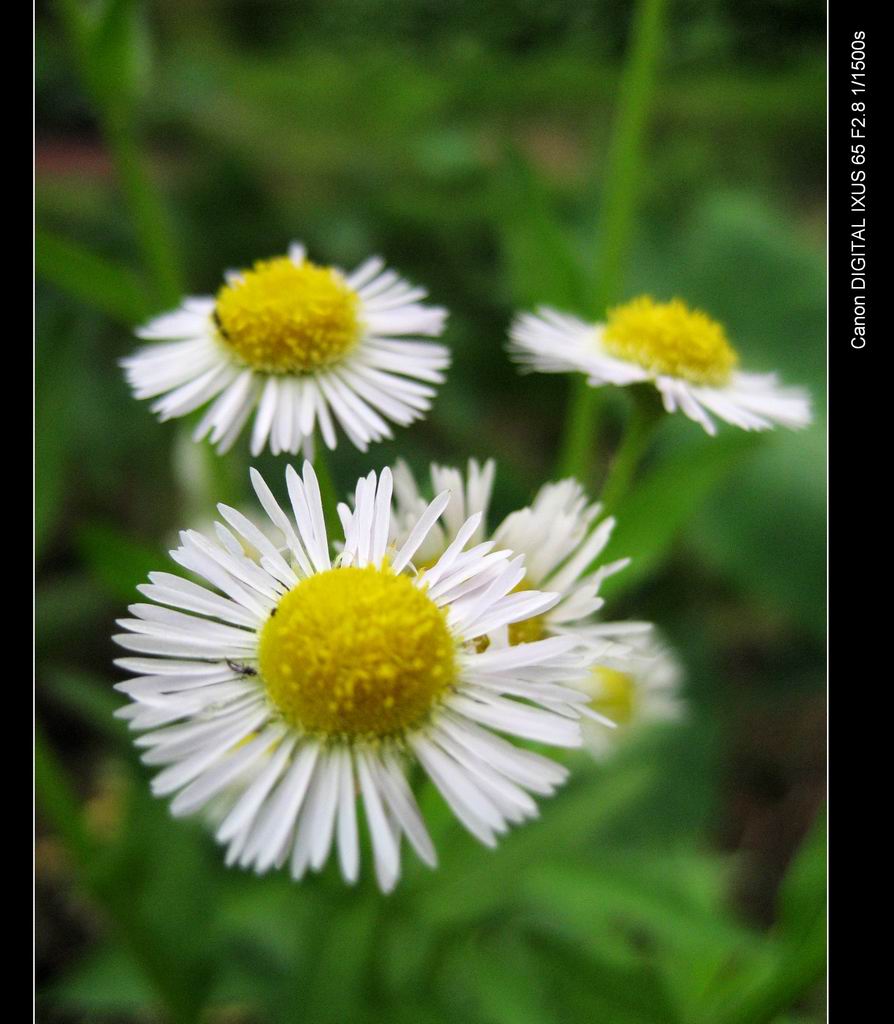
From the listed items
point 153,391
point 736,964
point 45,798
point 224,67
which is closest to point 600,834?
point 736,964

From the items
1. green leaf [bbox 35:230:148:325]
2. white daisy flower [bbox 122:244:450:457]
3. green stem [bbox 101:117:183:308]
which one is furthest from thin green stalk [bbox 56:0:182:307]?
white daisy flower [bbox 122:244:450:457]

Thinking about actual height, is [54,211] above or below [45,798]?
above

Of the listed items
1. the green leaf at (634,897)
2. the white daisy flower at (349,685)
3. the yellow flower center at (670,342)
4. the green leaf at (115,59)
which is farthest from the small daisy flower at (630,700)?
the green leaf at (115,59)

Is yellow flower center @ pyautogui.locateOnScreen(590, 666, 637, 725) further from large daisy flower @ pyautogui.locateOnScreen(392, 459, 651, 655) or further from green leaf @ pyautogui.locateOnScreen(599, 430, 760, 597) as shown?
large daisy flower @ pyautogui.locateOnScreen(392, 459, 651, 655)

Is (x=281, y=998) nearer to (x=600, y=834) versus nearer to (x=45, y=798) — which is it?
(x=45, y=798)

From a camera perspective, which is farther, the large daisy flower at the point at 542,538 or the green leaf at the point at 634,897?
the green leaf at the point at 634,897

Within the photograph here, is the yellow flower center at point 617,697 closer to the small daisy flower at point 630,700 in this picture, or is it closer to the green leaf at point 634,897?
the small daisy flower at point 630,700
